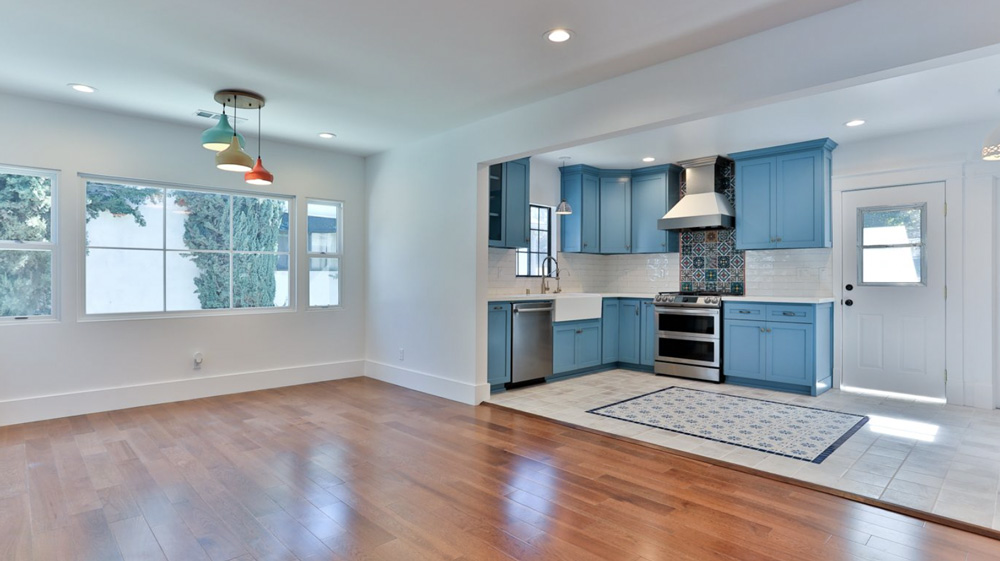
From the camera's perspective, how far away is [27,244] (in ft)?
13.8

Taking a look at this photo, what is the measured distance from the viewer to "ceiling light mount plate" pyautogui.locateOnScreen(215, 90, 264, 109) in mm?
4039

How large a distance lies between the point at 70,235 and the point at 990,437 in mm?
7287

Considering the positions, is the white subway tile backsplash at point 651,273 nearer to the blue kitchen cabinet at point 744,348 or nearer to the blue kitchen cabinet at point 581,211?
the blue kitchen cabinet at point 581,211

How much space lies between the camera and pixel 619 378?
6.00m

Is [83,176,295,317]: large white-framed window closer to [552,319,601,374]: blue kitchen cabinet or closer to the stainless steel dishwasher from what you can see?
the stainless steel dishwasher

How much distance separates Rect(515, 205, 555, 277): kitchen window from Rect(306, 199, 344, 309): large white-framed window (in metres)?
2.17

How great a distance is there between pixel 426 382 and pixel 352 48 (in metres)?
3.21

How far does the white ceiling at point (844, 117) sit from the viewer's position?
3684mm

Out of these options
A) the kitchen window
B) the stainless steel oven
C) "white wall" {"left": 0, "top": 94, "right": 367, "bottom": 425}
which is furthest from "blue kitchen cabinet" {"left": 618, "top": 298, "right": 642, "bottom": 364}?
"white wall" {"left": 0, "top": 94, "right": 367, "bottom": 425}

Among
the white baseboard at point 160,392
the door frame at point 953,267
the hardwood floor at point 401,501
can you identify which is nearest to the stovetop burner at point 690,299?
the door frame at point 953,267

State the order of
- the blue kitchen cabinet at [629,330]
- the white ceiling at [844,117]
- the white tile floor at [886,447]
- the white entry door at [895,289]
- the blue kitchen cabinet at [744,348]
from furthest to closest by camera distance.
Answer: the blue kitchen cabinet at [629,330]
the blue kitchen cabinet at [744,348]
the white entry door at [895,289]
the white ceiling at [844,117]
the white tile floor at [886,447]

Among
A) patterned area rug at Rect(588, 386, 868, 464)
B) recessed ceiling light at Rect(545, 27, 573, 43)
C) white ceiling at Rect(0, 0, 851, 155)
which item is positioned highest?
white ceiling at Rect(0, 0, 851, 155)

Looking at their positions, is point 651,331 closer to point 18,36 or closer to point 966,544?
point 966,544

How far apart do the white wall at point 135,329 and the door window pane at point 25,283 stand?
10 cm
